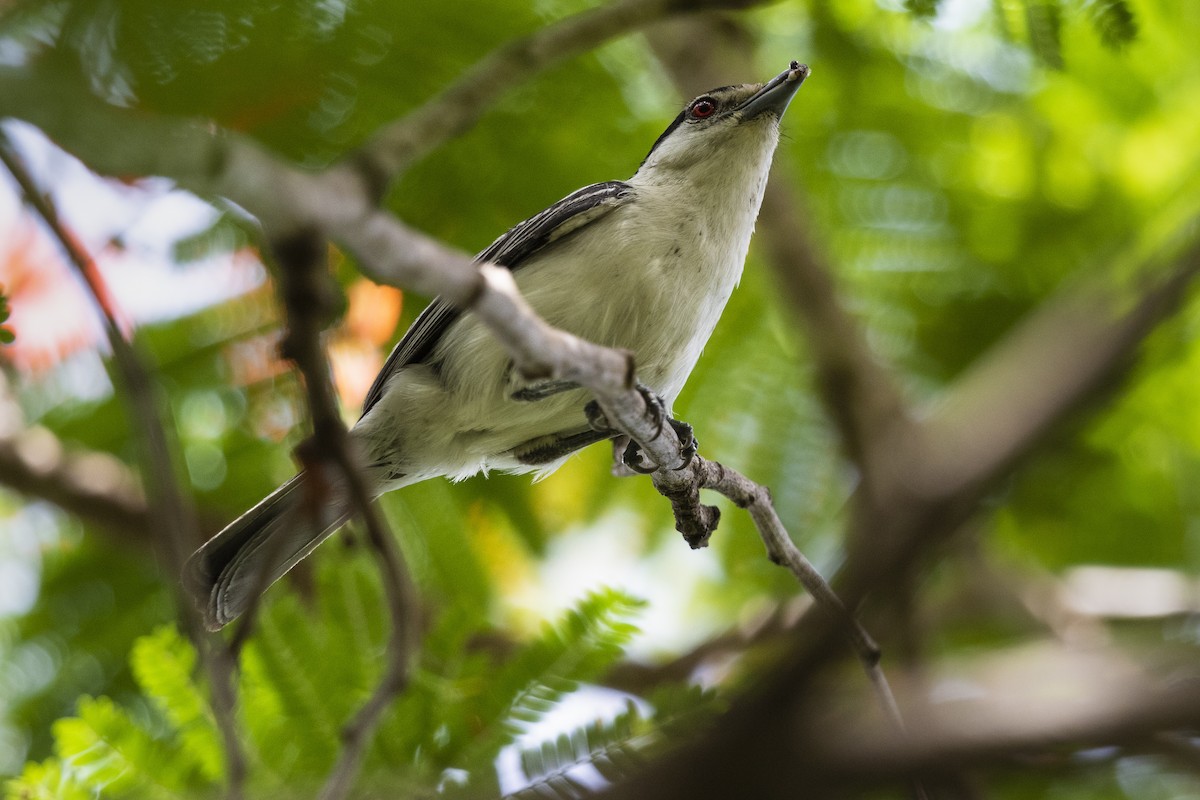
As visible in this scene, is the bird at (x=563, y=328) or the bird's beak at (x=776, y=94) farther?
the bird's beak at (x=776, y=94)

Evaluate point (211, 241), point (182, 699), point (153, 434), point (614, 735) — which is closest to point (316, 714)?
point (182, 699)

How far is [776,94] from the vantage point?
4.24m

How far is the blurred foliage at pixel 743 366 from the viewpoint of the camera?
4023 mm

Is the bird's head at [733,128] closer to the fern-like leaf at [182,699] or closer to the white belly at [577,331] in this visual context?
the white belly at [577,331]

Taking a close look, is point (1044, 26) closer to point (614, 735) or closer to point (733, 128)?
point (733, 128)

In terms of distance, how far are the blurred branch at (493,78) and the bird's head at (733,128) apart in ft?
3.91

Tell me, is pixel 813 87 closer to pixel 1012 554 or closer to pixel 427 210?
pixel 427 210

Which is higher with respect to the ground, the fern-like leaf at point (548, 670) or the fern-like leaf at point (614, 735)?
the fern-like leaf at point (548, 670)

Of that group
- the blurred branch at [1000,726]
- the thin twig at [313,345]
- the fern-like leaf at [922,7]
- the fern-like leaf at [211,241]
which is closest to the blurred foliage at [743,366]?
the fern-like leaf at [211,241]

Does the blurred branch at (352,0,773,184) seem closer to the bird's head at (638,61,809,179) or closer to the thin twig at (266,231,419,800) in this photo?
the thin twig at (266,231,419,800)

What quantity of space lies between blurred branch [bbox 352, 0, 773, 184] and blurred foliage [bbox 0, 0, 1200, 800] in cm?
89

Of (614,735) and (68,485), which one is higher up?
(68,485)

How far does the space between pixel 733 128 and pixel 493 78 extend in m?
2.19

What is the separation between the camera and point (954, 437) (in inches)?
167
